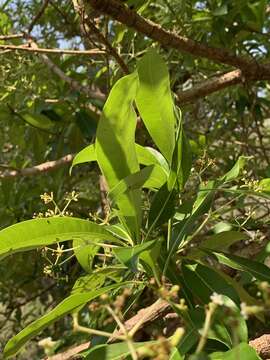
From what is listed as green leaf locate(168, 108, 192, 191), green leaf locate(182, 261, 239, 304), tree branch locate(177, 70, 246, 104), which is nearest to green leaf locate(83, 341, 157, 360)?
green leaf locate(182, 261, 239, 304)

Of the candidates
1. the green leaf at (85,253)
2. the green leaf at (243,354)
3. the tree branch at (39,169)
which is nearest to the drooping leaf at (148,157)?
the green leaf at (85,253)

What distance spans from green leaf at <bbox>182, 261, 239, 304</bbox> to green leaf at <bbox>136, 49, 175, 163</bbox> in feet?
0.74

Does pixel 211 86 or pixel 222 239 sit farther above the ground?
pixel 211 86

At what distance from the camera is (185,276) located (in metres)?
1.16

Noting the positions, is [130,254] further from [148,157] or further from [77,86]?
[77,86]

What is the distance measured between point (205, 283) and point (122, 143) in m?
0.28

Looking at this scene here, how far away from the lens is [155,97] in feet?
3.80

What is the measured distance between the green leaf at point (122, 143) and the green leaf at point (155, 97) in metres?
0.02

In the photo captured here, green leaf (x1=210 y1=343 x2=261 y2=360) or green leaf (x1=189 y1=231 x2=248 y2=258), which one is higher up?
green leaf (x1=189 y1=231 x2=248 y2=258)

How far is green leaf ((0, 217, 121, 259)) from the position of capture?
1.04m

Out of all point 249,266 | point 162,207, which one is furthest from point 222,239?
point 162,207

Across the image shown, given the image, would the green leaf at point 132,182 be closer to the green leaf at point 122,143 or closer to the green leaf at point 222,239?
the green leaf at point 122,143

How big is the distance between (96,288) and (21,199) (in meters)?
1.39

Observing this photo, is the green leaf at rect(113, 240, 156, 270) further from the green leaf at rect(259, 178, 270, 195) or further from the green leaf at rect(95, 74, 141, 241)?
the green leaf at rect(259, 178, 270, 195)
